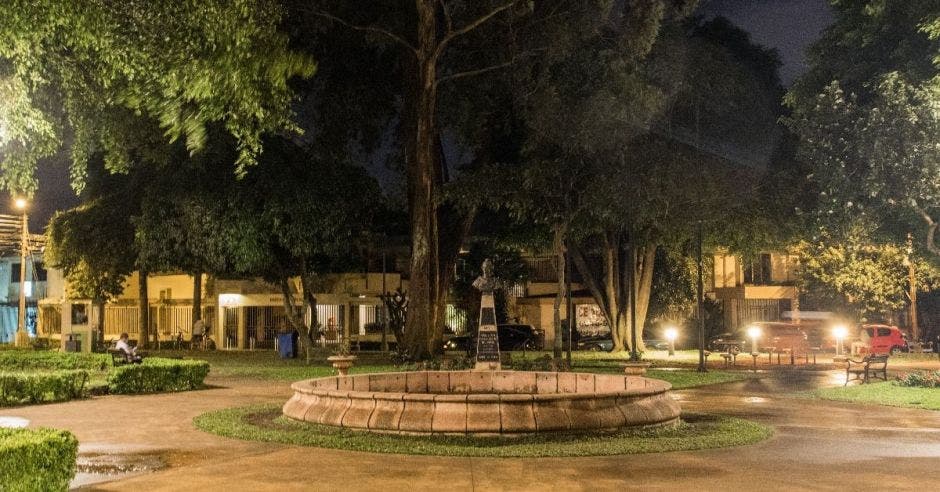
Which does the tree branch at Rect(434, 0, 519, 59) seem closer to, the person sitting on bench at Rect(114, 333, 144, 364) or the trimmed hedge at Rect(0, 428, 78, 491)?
the person sitting on bench at Rect(114, 333, 144, 364)

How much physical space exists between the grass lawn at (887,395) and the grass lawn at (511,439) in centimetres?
555

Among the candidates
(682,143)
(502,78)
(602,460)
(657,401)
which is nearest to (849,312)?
(682,143)

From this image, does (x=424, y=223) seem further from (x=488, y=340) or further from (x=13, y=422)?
(x=13, y=422)

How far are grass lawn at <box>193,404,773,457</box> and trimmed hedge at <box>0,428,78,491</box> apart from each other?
387 centimetres

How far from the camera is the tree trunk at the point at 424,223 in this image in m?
26.3

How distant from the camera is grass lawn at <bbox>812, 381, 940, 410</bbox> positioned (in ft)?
57.6

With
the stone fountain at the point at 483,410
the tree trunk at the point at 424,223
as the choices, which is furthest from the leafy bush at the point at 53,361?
the stone fountain at the point at 483,410

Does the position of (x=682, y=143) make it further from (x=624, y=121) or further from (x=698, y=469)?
(x=698, y=469)

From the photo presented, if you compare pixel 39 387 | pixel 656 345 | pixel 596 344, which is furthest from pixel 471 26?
pixel 656 345

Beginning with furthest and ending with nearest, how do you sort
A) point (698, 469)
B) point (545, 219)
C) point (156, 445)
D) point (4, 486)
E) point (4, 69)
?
1. point (545, 219)
2. point (4, 69)
3. point (156, 445)
4. point (698, 469)
5. point (4, 486)

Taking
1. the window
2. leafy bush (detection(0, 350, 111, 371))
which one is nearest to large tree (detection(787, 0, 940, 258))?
leafy bush (detection(0, 350, 111, 371))

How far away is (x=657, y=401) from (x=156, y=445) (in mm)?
6854

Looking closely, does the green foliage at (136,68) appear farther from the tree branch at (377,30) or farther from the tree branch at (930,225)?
the tree branch at (930,225)

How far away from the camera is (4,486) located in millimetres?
7336
